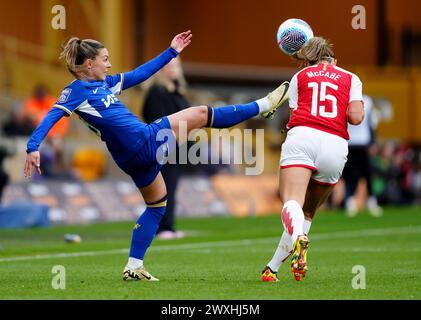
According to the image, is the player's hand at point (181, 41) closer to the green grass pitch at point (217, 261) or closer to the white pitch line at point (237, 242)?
the green grass pitch at point (217, 261)

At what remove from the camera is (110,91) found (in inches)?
348

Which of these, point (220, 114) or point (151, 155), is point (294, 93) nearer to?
point (220, 114)

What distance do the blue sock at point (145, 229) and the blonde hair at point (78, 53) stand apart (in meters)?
1.30

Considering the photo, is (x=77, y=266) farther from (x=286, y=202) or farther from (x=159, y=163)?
(x=286, y=202)

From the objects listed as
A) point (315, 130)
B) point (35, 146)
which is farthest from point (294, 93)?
point (35, 146)

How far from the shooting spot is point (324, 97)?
8.32m

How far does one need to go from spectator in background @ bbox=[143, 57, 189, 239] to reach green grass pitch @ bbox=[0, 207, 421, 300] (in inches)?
17.9

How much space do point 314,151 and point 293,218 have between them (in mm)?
577

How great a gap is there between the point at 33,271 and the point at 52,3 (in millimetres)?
18507

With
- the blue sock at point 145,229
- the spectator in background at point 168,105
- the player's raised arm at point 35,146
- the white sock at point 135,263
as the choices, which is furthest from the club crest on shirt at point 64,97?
the spectator in background at point 168,105

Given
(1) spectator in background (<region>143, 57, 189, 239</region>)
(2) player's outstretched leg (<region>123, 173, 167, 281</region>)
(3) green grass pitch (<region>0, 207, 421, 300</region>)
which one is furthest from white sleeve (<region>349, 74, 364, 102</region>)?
(1) spectator in background (<region>143, 57, 189, 239</region>)

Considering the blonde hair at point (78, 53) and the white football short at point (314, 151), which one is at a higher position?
the blonde hair at point (78, 53)

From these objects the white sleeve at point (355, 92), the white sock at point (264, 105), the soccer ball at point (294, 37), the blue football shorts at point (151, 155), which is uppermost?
the soccer ball at point (294, 37)

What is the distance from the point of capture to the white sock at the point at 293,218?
796 cm
